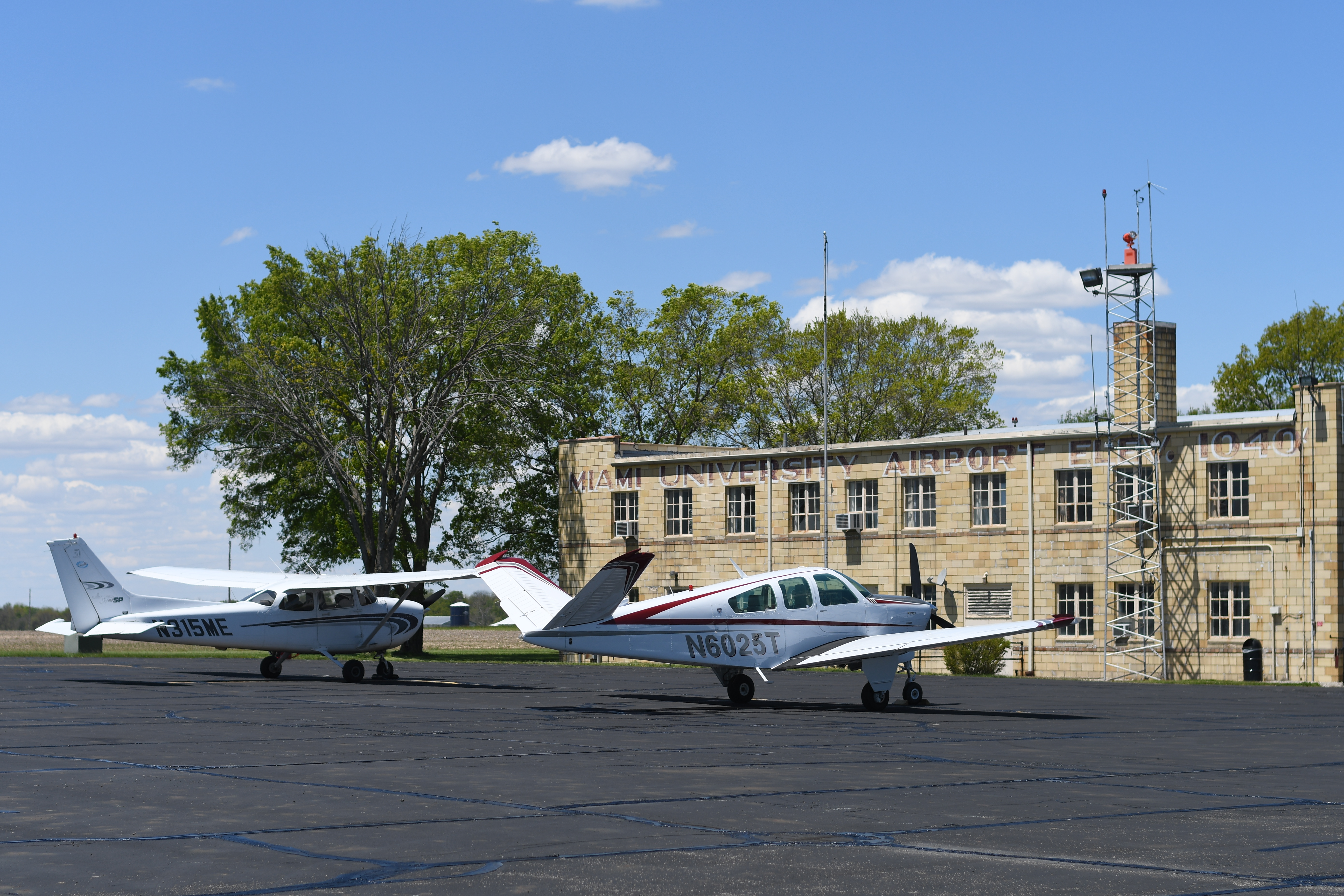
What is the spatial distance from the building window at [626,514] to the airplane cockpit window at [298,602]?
23206mm

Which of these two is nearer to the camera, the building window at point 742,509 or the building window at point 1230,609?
the building window at point 1230,609

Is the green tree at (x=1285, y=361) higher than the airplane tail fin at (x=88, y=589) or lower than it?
higher

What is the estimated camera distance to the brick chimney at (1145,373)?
43281mm

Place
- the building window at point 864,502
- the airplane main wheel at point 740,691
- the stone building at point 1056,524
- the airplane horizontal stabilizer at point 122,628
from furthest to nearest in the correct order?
1. the building window at point 864,502
2. the stone building at point 1056,524
3. the airplane horizontal stabilizer at point 122,628
4. the airplane main wheel at point 740,691

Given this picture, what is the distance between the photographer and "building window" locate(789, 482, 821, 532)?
163ft

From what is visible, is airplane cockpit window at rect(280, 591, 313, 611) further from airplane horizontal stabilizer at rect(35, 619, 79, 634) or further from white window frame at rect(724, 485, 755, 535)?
white window frame at rect(724, 485, 755, 535)

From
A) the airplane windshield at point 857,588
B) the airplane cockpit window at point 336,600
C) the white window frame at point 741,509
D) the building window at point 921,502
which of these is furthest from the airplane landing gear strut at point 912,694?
the white window frame at point 741,509

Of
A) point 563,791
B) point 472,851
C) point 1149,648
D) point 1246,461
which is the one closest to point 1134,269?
point 1246,461

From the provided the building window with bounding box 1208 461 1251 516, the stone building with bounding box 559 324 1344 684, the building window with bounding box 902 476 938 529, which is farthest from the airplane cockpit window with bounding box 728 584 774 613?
the building window with bounding box 902 476 938 529

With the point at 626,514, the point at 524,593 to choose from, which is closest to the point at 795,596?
the point at 524,593

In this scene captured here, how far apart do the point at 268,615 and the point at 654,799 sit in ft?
67.6

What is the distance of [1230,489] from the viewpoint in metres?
41.4

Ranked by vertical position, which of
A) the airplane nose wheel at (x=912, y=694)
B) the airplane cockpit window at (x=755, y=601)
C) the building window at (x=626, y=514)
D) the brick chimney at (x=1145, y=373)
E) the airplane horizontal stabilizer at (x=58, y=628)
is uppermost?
the brick chimney at (x=1145, y=373)

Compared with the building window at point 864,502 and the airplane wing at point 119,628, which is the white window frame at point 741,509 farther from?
the airplane wing at point 119,628
